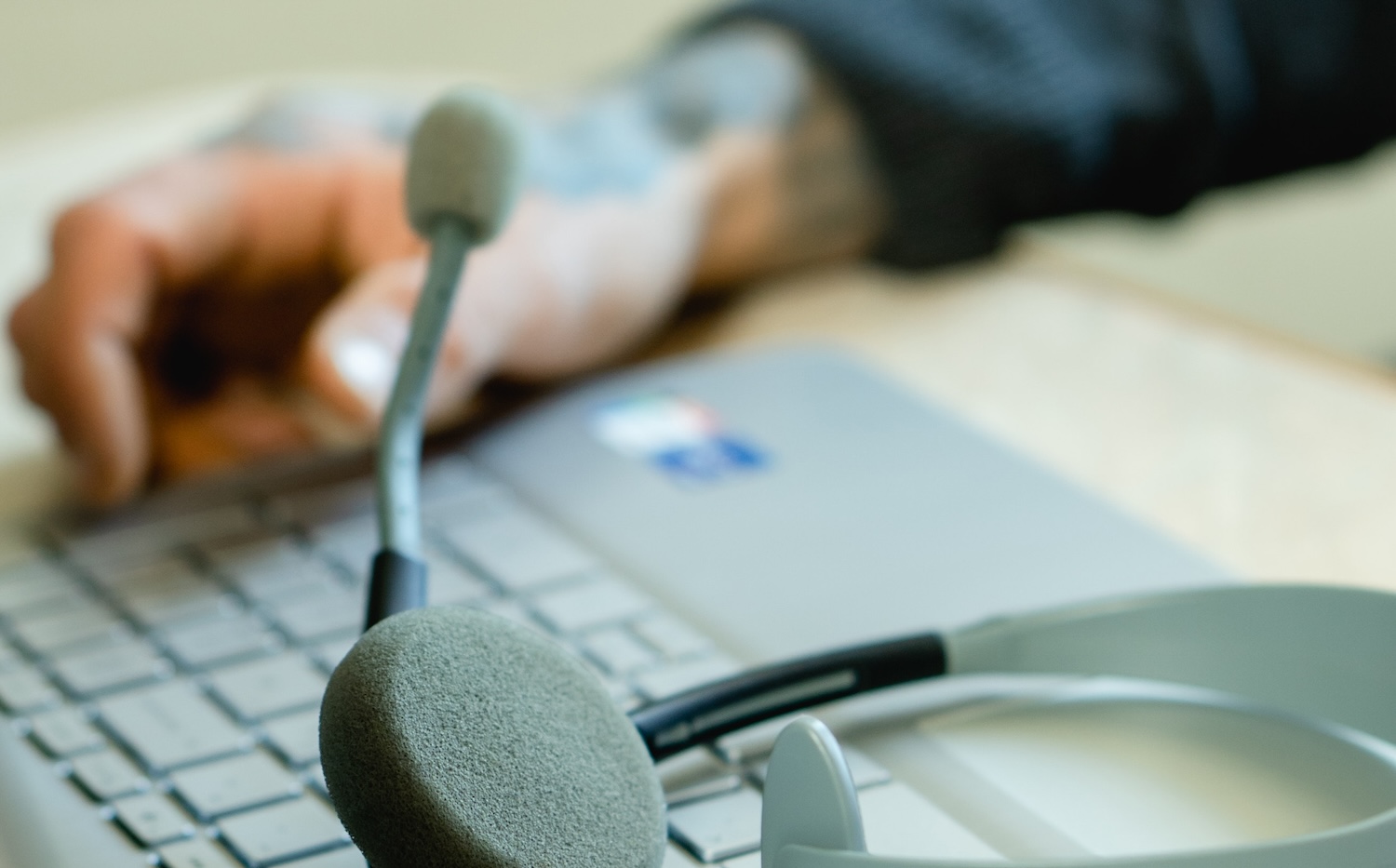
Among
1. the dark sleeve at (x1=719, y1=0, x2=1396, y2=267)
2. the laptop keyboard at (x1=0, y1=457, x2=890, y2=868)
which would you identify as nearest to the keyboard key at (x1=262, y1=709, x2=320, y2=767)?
the laptop keyboard at (x1=0, y1=457, x2=890, y2=868)

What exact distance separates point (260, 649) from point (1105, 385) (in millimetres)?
277

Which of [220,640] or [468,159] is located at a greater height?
[468,159]

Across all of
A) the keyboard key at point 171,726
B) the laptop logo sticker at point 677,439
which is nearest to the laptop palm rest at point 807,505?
the laptop logo sticker at point 677,439

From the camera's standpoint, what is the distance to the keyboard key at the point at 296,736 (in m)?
0.28

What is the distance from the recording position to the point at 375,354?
0.37 meters

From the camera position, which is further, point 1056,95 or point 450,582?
point 1056,95

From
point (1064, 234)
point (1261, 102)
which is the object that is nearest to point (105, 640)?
point (1261, 102)

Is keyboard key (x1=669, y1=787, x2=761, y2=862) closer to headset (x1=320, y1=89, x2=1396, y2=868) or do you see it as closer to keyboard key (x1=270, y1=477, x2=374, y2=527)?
headset (x1=320, y1=89, x2=1396, y2=868)

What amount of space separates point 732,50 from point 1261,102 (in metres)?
0.23

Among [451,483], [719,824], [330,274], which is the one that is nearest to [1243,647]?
[719,824]

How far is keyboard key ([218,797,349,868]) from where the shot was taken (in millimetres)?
250

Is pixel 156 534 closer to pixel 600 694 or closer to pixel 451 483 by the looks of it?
pixel 451 483

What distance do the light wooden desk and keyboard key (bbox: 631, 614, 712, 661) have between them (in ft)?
0.43

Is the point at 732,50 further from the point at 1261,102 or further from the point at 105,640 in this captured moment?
the point at 105,640
